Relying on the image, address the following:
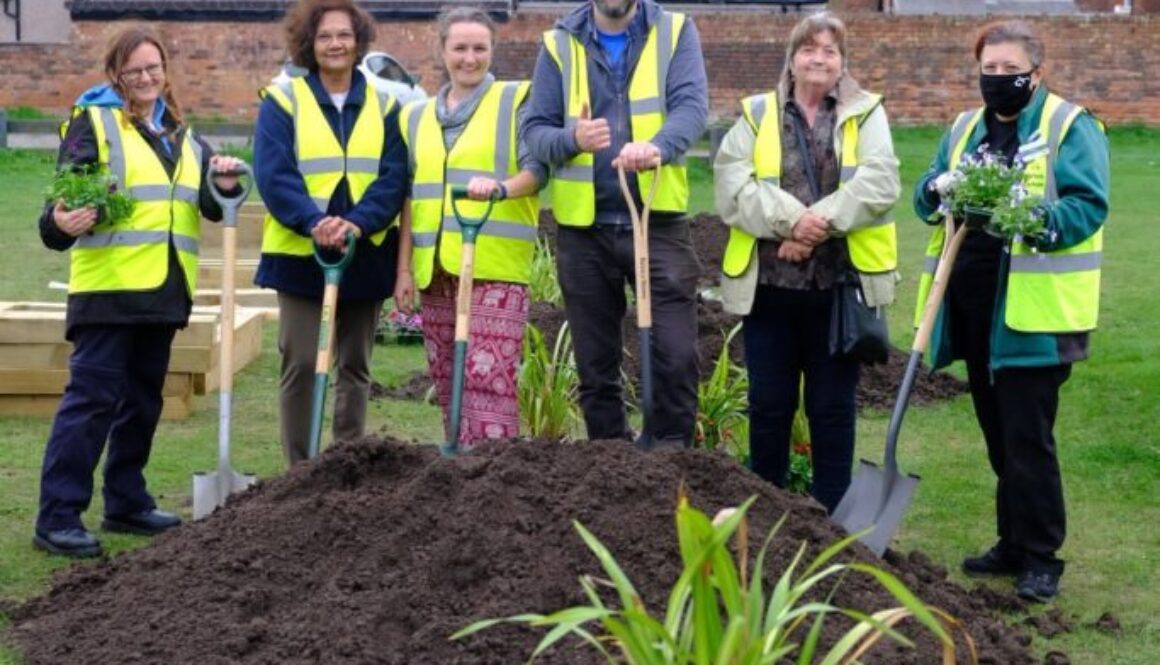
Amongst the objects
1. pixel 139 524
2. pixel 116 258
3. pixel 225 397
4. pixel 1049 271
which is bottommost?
pixel 139 524

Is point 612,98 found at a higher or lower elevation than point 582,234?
higher

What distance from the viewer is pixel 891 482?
692 centimetres

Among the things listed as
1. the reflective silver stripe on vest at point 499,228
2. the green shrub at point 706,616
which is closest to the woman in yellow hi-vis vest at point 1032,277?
the reflective silver stripe on vest at point 499,228

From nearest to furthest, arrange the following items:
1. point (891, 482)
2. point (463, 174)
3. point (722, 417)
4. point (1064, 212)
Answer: point (1064, 212), point (891, 482), point (463, 174), point (722, 417)

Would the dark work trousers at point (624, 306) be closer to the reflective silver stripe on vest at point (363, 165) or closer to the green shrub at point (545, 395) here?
the reflective silver stripe on vest at point (363, 165)

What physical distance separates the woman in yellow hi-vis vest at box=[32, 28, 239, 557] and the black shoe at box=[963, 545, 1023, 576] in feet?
10.4

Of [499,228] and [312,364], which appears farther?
[312,364]

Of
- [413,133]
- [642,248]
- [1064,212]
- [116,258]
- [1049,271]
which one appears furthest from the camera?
[413,133]

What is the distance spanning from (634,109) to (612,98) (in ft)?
0.31

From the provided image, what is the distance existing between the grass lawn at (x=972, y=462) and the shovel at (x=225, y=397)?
0.38 metres

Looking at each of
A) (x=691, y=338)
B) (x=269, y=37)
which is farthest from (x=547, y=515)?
(x=269, y=37)

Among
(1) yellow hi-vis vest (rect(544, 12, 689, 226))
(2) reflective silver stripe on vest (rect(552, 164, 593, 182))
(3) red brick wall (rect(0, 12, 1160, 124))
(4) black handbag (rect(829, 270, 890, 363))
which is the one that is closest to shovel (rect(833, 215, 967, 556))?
(4) black handbag (rect(829, 270, 890, 363))

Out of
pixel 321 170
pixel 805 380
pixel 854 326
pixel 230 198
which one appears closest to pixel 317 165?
pixel 321 170

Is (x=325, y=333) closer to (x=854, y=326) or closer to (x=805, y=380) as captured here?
(x=805, y=380)
